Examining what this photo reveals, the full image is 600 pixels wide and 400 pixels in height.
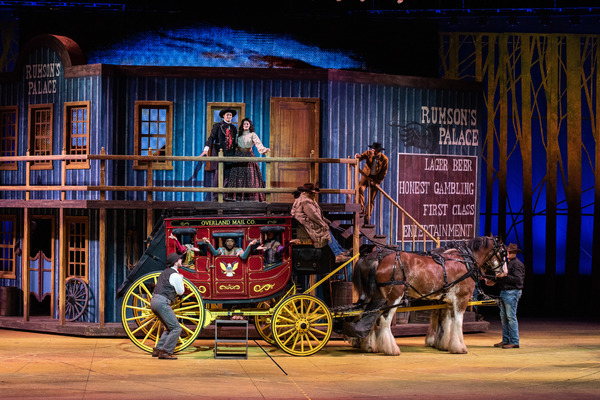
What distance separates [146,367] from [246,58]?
36.9 feet

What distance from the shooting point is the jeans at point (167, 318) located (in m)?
15.8

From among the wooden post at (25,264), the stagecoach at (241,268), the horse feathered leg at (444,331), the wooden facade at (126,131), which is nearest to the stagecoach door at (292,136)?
the wooden facade at (126,131)

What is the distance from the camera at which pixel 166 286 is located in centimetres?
1588

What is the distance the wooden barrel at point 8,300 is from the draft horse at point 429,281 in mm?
8670

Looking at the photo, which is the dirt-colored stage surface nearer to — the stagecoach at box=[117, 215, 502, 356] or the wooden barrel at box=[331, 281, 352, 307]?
the stagecoach at box=[117, 215, 502, 356]

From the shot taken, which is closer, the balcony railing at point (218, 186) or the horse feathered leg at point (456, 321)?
the horse feathered leg at point (456, 321)

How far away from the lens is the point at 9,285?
2194 cm

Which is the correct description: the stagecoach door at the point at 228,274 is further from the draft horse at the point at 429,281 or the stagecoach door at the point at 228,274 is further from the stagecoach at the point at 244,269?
the draft horse at the point at 429,281

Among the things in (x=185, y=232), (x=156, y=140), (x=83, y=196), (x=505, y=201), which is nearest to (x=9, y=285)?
(x=83, y=196)

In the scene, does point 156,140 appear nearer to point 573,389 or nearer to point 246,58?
point 246,58

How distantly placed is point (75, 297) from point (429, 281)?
804 centimetres

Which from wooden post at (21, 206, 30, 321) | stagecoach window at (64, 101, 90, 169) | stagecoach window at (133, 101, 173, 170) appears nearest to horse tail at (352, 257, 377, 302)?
stagecoach window at (133, 101, 173, 170)

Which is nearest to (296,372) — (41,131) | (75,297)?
(75,297)

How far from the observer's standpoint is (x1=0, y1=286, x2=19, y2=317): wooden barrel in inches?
843
